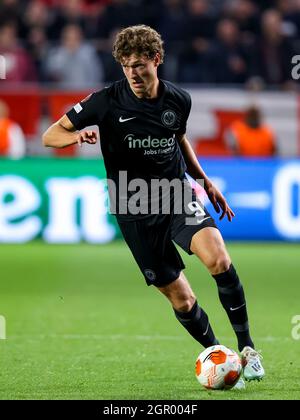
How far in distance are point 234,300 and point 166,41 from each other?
35.8ft

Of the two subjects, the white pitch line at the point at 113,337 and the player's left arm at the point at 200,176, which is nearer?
the player's left arm at the point at 200,176

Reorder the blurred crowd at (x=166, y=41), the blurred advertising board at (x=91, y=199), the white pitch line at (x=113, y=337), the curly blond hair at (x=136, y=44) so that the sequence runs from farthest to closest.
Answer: the blurred crowd at (x=166, y=41) → the blurred advertising board at (x=91, y=199) → the white pitch line at (x=113, y=337) → the curly blond hair at (x=136, y=44)

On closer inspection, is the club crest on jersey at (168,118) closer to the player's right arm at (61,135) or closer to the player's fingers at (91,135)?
the player's right arm at (61,135)

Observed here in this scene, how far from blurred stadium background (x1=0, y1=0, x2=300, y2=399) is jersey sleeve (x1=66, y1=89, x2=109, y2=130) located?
161 centimetres

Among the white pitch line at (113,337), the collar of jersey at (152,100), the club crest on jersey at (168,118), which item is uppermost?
the collar of jersey at (152,100)

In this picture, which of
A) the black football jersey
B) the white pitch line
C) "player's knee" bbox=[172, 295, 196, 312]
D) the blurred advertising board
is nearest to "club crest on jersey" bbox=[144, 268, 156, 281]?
"player's knee" bbox=[172, 295, 196, 312]

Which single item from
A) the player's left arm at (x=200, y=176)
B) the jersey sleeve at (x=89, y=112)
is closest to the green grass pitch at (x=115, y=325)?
the player's left arm at (x=200, y=176)

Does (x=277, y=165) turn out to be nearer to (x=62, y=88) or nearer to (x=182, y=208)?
(x=62, y=88)

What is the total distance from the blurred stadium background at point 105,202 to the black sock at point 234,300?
1.10 ft

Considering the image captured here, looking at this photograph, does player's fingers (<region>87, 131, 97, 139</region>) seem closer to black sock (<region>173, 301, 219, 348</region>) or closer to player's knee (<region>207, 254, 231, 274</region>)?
player's knee (<region>207, 254, 231, 274</region>)

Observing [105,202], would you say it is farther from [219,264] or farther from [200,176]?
[219,264]

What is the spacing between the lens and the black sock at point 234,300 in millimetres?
6336

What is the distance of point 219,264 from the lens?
625cm

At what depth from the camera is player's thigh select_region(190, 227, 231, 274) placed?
622 cm
